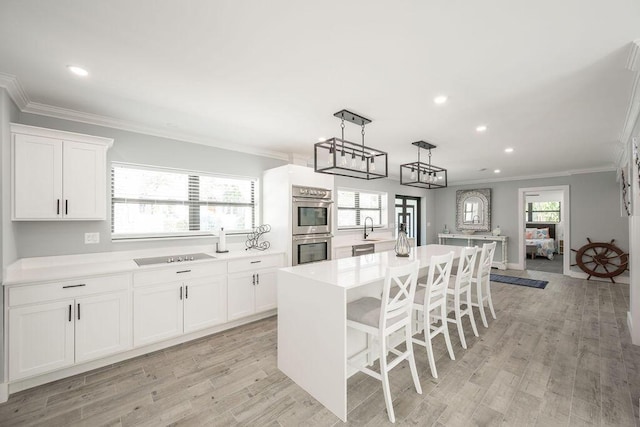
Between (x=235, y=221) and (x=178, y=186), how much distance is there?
3.05ft

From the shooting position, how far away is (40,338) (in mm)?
2268

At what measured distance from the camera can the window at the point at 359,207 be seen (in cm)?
611

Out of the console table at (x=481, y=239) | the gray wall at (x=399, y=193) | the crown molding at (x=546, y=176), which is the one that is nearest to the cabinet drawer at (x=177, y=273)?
the gray wall at (x=399, y=193)

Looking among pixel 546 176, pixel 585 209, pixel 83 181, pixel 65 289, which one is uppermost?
pixel 546 176

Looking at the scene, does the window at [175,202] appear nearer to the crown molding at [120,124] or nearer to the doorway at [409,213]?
the crown molding at [120,124]

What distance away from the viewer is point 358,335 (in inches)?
97.8

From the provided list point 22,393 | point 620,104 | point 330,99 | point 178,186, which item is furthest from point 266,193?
point 620,104

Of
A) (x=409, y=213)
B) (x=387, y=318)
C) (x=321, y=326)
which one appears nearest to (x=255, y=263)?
(x=321, y=326)

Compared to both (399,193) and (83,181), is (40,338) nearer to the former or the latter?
(83,181)

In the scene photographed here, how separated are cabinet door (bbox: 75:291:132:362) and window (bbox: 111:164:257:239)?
35.7 inches

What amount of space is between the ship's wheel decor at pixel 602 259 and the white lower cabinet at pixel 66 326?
333 inches

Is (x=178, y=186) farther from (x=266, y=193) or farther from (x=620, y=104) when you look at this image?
(x=620, y=104)

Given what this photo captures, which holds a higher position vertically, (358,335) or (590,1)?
(590,1)

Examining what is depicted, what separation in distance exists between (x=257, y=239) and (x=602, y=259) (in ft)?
23.9
